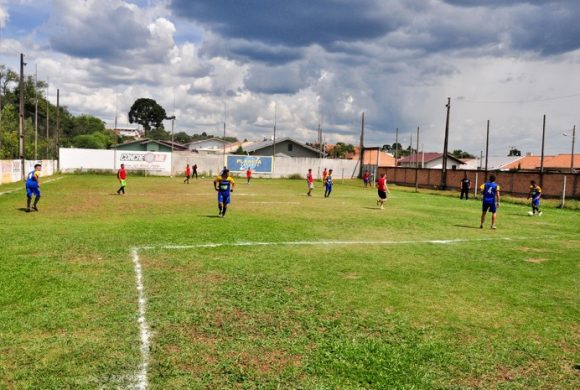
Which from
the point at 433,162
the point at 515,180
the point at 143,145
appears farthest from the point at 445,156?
the point at 143,145

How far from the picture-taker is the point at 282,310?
→ 6.91 m

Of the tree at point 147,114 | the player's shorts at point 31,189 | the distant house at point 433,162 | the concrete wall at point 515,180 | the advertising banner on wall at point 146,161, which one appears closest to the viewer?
the player's shorts at point 31,189

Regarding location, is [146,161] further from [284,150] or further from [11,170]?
[284,150]

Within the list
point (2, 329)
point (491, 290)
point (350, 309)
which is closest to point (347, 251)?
point (491, 290)

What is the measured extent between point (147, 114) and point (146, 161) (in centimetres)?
9393

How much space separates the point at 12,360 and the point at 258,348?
2656 millimetres

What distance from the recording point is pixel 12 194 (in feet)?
82.3

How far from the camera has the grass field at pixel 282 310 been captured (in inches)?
196

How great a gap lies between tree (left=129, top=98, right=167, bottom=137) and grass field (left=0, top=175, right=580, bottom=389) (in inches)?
5318

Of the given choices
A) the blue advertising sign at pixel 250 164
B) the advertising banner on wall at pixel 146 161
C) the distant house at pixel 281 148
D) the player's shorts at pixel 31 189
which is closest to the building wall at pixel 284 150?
the distant house at pixel 281 148

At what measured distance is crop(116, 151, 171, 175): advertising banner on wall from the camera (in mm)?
54000

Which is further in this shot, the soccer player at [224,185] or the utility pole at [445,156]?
the utility pole at [445,156]

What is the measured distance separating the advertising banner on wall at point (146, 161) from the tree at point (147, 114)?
3567 inches

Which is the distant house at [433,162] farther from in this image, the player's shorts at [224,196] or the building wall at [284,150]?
the player's shorts at [224,196]
